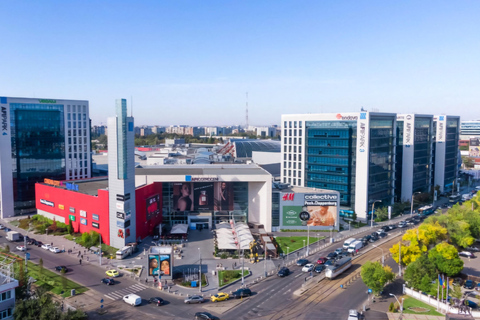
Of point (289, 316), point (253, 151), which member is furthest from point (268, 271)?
point (253, 151)

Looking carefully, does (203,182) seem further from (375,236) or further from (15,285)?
(15,285)

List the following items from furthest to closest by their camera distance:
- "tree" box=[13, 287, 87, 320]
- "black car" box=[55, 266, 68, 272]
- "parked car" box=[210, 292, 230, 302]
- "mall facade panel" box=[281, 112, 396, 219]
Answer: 1. "mall facade panel" box=[281, 112, 396, 219]
2. "black car" box=[55, 266, 68, 272]
3. "parked car" box=[210, 292, 230, 302]
4. "tree" box=[13, 287, 87, 320]

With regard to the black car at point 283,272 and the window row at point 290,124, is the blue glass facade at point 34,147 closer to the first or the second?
the window row at point 290,124

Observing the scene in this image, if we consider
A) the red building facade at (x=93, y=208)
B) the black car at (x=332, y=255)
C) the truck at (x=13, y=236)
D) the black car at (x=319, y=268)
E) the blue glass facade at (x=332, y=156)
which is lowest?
the black car at (x=332, y=255)

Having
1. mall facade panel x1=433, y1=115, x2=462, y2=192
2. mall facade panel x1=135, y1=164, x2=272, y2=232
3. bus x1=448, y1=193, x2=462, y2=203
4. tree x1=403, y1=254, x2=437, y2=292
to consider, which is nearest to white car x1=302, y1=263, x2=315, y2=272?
tree x1=403, y1=254, x2=437, y2=292

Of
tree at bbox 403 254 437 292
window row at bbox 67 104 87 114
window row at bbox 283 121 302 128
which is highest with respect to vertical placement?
window row at bbox 67 104 87 114

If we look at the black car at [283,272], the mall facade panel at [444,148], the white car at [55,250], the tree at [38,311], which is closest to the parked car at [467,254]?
the black car at [283,272]

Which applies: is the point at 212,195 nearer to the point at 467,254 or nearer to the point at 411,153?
the point at 467,254

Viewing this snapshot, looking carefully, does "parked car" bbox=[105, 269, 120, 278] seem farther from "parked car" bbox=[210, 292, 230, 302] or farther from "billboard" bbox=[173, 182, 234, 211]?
"billboard" bbox=[173, 182, 234, 211]
